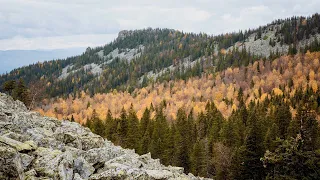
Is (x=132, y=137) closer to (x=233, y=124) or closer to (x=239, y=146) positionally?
(x=239, y=146)

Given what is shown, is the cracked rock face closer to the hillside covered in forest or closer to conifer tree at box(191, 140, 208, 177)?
the hillside covered in forest

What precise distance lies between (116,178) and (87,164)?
→ 257 cm

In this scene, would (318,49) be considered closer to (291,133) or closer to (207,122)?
(207,122)

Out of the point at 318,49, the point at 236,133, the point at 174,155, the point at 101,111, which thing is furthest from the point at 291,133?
the point at 318,49

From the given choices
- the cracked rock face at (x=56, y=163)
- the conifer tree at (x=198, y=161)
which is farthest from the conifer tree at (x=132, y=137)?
the cracked rock face at (x=56, y=163)

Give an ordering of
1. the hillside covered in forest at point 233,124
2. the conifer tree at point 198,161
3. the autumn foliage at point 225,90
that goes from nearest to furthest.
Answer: the hillside covered in forest at point 233,124 → the conifer tree at point 198,161 → the autumn foliage at point 225,90

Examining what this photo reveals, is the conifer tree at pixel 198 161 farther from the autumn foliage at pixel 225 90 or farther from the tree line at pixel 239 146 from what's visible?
the autumn foliage at pixel 225 90

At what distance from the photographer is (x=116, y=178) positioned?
1502 centimetres

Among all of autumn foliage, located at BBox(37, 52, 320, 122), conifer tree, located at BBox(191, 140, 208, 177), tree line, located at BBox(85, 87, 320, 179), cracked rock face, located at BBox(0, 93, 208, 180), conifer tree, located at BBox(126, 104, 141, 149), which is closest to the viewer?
cracked rock face, located at BBox(0, 93, 208, 180)

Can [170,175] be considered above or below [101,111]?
above

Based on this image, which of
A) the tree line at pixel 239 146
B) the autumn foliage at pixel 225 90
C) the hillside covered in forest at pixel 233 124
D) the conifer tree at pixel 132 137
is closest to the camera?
the tree line at pixel 239 146

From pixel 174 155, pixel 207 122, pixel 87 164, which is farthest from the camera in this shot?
pixel 207 122

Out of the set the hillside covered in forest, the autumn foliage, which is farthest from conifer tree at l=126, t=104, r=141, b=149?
the autumn foliage

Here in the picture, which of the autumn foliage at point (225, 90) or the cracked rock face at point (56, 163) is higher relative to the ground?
the cracked rock face at point (56, 163)
